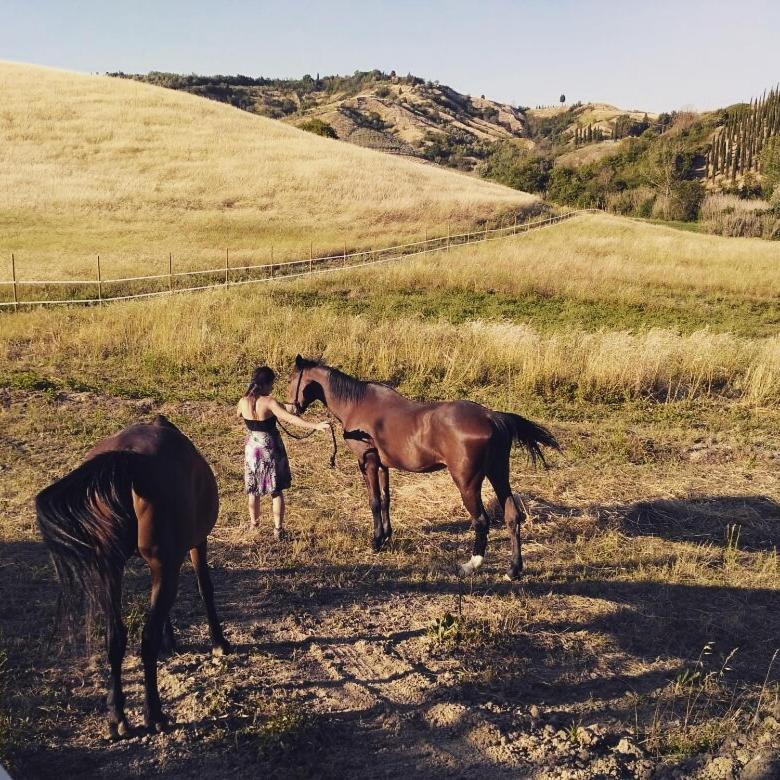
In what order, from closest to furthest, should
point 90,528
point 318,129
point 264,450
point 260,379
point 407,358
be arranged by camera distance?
point 90,528, point 260,379, point 264,450, point 407,358, point 318,129

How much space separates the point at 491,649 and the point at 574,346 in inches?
362

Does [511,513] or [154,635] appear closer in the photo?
[154,635]

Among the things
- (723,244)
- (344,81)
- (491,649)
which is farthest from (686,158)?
(344,81)

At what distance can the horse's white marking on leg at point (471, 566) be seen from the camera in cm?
604

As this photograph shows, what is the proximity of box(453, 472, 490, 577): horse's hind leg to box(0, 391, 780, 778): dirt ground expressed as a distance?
0.14 m

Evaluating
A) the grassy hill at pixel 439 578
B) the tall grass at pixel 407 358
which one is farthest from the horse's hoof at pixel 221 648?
the tall grass at pixel 407 358

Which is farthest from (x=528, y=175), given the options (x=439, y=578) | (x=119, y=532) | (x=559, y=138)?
(x=559, y=138)

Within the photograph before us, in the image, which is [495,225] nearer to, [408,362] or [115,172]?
[115,172]

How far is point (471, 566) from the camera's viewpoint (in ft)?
19.9

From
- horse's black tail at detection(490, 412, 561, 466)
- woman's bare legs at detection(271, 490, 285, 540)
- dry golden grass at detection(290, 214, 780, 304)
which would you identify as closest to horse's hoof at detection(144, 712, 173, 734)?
woman's bare legs at detection(271, 490, 285, 540)

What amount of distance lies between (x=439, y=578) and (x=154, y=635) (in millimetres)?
2697

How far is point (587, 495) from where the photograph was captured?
796cm

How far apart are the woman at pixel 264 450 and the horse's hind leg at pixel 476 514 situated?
1.77 metres

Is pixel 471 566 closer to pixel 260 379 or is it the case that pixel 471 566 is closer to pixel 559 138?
pixel 260 379
